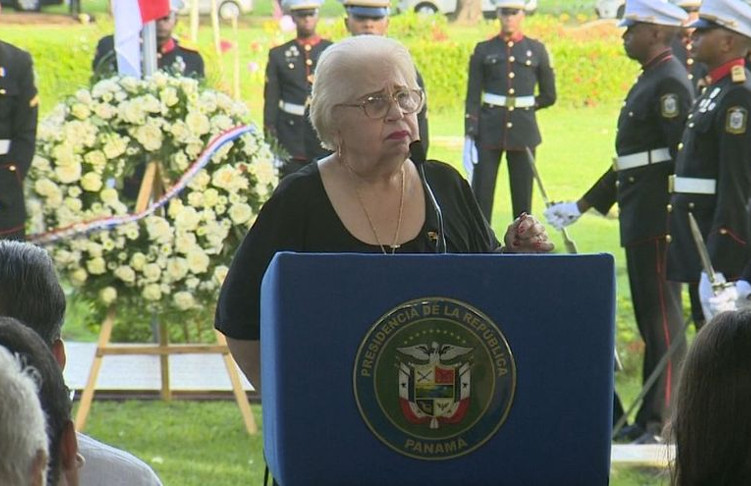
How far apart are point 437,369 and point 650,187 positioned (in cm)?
452

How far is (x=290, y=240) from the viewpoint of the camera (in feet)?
8.44

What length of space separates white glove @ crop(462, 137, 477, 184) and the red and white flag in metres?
3.45

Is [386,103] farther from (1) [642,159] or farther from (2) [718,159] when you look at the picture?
(1) [642,159]

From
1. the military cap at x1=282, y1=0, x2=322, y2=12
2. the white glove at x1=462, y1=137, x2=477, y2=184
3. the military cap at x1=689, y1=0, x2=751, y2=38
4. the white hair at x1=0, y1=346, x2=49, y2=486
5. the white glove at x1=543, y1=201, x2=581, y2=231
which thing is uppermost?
the white hair at x1=0, y1=346, x2=49, y2=486

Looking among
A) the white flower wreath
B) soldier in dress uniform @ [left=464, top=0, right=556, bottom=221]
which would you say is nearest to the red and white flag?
the white flower wreath

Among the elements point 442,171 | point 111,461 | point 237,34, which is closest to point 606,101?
point 237,34

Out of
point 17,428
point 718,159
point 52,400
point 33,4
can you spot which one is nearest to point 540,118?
point 33,4

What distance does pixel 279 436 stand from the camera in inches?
76.0

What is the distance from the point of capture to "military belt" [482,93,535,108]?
31.5 ft

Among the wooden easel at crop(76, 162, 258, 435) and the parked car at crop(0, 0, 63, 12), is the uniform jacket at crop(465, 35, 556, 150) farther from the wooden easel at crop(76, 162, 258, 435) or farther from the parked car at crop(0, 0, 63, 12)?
the wooden easel at crop(76, 162, 258, 435)

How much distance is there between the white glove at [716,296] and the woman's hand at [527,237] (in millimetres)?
2484

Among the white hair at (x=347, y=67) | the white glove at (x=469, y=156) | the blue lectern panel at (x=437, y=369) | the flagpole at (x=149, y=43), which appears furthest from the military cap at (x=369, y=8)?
the blue lectern panel at (x=437, y=369)

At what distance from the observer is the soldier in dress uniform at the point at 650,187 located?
6070mm

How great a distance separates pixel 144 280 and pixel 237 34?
478cm
